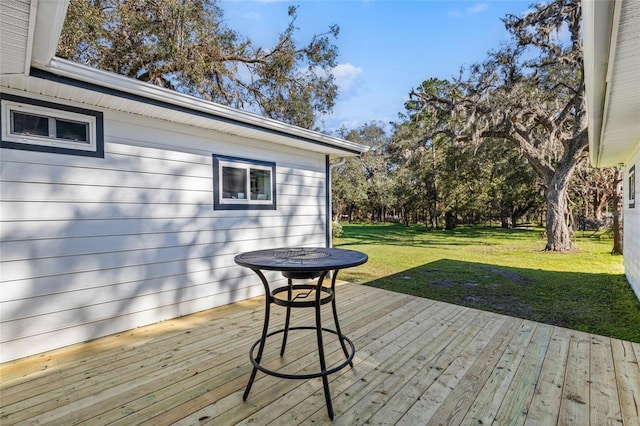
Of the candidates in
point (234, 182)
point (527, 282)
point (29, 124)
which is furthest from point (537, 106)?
point (29, 124)

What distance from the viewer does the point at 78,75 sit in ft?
7.79

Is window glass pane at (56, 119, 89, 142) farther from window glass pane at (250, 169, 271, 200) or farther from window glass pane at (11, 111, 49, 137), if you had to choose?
window glass pane at (250, 169, 271, 200)

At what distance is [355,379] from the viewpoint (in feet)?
7.16

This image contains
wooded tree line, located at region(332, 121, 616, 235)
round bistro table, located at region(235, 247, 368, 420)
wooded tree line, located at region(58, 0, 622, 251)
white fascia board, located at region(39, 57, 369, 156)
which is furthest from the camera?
wooded tree line, located at region(332, 121, 616, 235)

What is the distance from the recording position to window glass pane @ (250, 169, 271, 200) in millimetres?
4176

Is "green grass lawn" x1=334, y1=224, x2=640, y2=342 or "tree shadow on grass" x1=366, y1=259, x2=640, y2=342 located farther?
"green grass lawn" x1=334, y1=224, x2=640, y2=342

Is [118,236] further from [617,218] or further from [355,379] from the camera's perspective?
[617,218]

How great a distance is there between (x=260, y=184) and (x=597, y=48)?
140 inches

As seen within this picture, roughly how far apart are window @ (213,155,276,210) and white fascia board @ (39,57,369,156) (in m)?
0.56

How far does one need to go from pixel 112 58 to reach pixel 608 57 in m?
7.34

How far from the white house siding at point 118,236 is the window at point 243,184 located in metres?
0.09

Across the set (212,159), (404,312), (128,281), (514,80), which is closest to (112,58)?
(212,159)

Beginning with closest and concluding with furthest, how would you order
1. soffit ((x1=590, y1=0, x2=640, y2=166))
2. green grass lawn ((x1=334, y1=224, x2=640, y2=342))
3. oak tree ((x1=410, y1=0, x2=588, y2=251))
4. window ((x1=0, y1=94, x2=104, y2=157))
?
soffit ((x1=590, y1=0, x2=640, y2=166)) < window ((x1=0, y1=94, x2=104, y2=157)) < green grass lawn ((x1=334, y1=224, x2=640, y2=342)) < oak tree ((x1=410, y1=0, x2=588, y2=251))

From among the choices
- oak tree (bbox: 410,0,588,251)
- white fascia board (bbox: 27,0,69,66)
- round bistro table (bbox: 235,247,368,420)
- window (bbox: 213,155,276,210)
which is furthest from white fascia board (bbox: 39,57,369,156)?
oak tree (bbox: 410,0,588,251)
